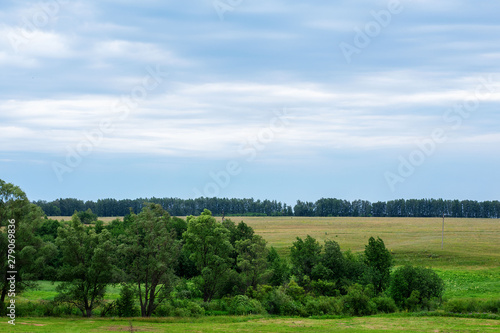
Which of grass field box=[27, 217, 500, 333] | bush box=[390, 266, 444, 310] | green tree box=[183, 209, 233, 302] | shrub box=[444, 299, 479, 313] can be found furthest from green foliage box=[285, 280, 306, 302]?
shrub box=[444, 299, 479, 313]

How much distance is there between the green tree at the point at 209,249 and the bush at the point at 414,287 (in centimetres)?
2330

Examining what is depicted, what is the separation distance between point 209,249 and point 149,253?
13835 mm

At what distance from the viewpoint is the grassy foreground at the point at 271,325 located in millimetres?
42094

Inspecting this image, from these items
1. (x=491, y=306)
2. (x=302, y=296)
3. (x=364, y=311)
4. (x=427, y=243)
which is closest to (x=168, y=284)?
(x=302, y=296)

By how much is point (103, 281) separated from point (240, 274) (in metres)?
20.0

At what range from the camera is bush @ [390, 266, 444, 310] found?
Answer: 5930 centimetres

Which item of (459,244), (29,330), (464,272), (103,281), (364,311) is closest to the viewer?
(29,330)

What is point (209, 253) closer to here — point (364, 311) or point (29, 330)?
point (364, 311)

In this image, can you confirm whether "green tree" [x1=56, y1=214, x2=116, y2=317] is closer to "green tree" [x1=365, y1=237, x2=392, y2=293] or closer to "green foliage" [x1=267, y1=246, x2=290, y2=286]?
"green foliage" [x1=267, y1=246, x2=290, y2=286]

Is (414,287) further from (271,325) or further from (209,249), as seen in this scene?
(209,249)

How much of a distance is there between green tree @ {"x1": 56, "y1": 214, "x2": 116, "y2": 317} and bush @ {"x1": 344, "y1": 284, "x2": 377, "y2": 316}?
29.2 metres

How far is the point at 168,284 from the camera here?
54719 millimetres

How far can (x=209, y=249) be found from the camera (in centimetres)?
6656

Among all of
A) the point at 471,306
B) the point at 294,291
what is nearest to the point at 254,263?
the point at 294,291
